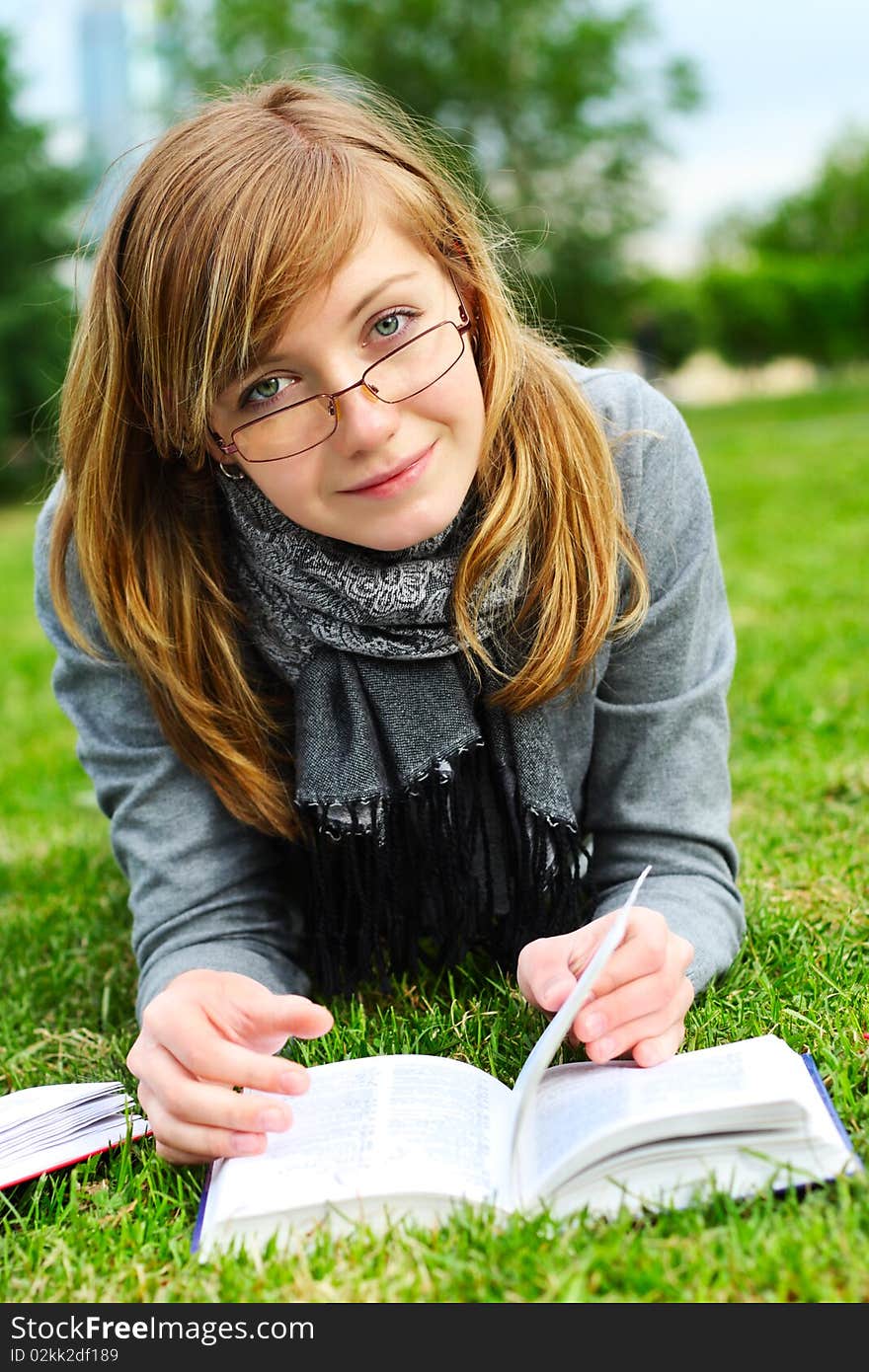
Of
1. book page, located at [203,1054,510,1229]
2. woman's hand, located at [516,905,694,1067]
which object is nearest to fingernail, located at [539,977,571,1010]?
woman's hand, located at [516,905,694,1067]

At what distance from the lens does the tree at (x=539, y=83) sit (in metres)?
24.6

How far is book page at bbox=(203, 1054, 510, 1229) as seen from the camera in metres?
1.42

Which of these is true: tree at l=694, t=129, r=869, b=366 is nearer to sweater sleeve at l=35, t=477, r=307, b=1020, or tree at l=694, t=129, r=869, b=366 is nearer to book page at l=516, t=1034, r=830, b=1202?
sweater sleeve at l=35, t=477, r=307, b=1020

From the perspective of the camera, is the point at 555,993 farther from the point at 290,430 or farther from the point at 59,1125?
the point at 290,430

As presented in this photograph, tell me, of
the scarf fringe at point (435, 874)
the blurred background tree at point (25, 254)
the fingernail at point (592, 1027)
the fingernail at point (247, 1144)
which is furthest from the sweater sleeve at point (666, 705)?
the blurred background tree at point (25, 254)

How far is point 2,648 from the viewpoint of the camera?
598 centimetres

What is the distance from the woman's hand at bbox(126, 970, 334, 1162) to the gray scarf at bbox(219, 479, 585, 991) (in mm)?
418

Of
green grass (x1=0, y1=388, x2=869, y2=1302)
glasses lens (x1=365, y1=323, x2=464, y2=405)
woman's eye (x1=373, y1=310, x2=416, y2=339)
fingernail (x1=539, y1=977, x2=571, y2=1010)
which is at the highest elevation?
woman's eye (x1=373, y1=310, x2=416, y2=339)

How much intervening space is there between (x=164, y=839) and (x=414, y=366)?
88cm

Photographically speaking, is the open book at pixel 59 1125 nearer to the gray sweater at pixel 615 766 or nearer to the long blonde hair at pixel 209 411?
the gray sweater at pixel 615 766

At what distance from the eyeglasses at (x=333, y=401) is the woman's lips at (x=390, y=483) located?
84mm

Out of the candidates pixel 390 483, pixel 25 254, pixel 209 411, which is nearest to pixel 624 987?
pixel 390 483

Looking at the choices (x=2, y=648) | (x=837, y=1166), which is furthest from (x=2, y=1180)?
(x=2, y=648)

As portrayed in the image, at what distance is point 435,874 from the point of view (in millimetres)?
2123
